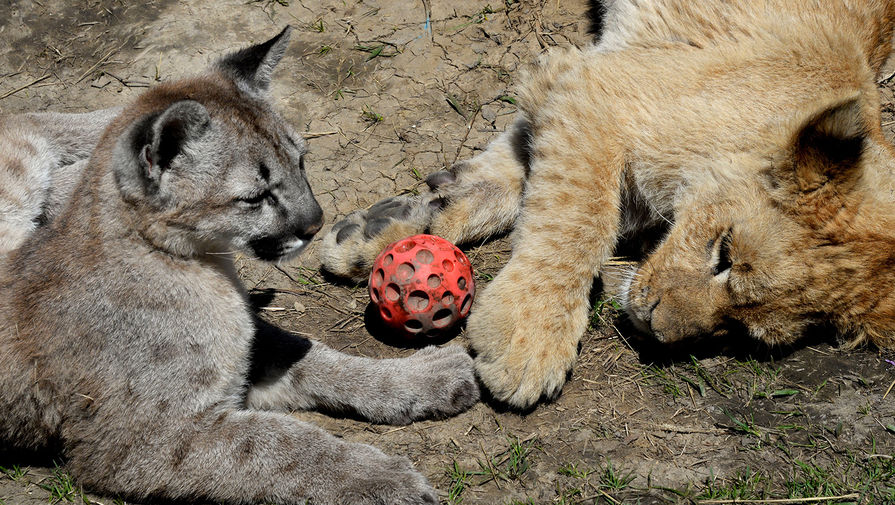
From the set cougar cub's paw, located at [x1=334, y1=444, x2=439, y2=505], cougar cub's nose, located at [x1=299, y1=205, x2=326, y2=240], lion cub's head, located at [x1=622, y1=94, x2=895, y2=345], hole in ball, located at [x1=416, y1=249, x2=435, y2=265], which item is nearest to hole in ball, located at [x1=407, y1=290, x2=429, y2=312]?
hole in ball, located at [x1=416, y1=249, x2=435, y2=265]

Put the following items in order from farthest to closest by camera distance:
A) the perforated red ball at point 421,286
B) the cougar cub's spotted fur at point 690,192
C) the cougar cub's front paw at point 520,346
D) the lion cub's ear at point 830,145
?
the perforated red ball at point 421,286
the cougar cub's front paw at point 520,346
the cougar cub's spotted fur at point 690,192
the lion cub's ear at point 830,145

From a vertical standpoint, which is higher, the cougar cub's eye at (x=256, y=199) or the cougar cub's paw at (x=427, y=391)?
the cougar cub's eye at (x=256, y=199)

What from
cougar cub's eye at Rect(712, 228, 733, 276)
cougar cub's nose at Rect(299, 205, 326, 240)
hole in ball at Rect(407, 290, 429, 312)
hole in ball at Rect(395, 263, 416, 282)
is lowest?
hole in ball at Rect(407, 290, 429, 312)

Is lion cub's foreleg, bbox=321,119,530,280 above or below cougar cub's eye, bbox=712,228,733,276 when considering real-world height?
below

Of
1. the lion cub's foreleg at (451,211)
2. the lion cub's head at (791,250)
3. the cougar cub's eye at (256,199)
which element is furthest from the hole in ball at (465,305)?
the cougar cub's eye at (256,199)

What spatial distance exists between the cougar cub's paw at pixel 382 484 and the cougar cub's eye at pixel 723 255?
185 cm

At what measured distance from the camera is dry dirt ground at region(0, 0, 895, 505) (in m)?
3.82

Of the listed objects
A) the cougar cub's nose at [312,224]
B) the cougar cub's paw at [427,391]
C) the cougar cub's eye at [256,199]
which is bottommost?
the cougar cub's paw at [427,391]

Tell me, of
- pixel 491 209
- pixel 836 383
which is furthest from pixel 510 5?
pixel 836 383

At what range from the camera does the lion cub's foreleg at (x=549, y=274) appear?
13.5ft

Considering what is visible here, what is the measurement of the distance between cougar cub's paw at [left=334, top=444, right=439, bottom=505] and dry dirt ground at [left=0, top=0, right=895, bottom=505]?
0.21 metres

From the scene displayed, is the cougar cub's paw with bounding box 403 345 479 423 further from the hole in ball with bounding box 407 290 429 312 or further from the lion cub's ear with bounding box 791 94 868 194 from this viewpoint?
the lion cub's ear with bounding box 791 94 868 194

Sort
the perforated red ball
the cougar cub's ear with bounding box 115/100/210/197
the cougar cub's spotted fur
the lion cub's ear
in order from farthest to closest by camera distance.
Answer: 1. the perforated red ball
2. the cougar cub's spotted fur
3. the lion cub's ear
4. the cougar cub's ear with bounding box 115/100/210/197

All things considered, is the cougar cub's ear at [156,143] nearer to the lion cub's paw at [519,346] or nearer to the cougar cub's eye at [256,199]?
the cougar cub's eye at [256,199]
